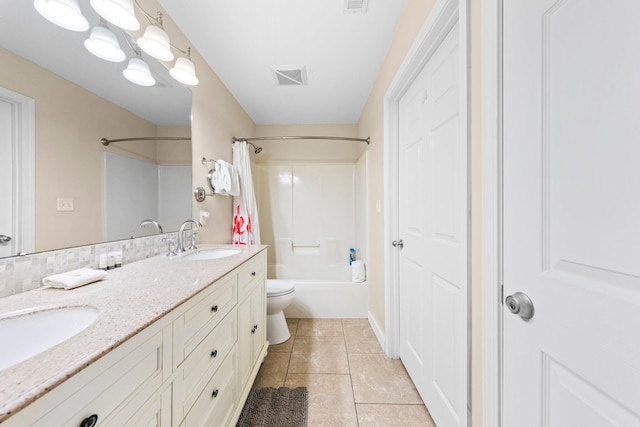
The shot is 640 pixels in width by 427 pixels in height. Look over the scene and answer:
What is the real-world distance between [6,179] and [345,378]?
6.16 ft

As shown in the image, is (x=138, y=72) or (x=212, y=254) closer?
(x=138, y=72)

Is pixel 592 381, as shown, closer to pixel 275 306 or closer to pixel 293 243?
pixel 275 306

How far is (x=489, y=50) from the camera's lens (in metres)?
0.71

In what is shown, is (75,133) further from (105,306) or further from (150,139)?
(105,306)

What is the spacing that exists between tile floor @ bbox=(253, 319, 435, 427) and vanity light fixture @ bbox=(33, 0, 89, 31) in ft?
6.69

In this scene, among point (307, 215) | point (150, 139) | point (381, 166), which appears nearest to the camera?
point (150, 139)

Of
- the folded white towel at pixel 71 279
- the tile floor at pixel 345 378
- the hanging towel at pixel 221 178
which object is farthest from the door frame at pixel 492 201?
the hanging towel at pixel 221 178

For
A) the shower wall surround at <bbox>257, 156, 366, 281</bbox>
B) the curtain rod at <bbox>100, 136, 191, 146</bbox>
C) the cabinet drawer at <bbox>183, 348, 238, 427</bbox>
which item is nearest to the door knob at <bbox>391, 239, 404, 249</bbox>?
the cabinet drawer at <bbox>183, 348, 238, 427</bbox>

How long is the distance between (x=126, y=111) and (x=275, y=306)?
1.68 m

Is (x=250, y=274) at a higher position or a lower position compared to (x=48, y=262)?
lower

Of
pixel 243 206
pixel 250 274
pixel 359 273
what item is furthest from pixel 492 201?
pixel 243 206

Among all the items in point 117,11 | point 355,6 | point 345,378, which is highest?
point 355,6

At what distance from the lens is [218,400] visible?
1.00m

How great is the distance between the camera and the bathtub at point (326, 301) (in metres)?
2.45
